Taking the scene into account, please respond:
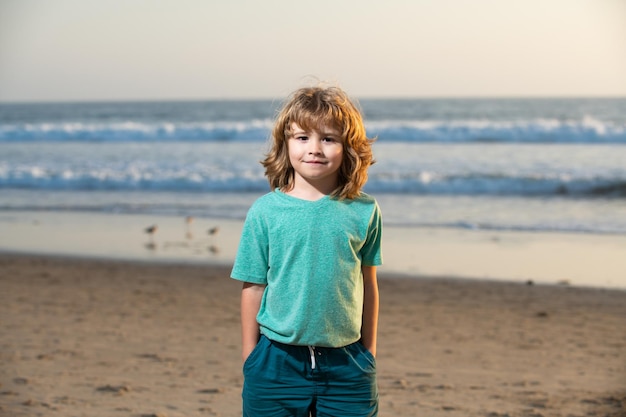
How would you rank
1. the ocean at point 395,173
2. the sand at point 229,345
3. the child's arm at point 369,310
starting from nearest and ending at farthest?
the child's arm at point 369,310
the sand at point 229,345
the ocean at point 395,173

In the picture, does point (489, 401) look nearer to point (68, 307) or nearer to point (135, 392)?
point (135, 392)

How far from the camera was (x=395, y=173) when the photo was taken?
15.6m

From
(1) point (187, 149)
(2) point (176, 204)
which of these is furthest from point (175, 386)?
(1) point (187, 149)

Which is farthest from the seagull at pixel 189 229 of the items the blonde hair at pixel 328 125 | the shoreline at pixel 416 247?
the blonde hair at pixel 328 125

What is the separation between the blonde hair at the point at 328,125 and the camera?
2.17 m

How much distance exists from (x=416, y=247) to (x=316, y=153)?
6918mm

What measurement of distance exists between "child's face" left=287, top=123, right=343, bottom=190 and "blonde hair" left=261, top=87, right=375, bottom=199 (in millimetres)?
19

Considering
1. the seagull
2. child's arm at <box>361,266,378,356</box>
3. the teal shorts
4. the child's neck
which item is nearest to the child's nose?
the child's neck

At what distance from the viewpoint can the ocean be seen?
11.8 m

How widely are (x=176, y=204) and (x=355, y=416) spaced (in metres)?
10.9

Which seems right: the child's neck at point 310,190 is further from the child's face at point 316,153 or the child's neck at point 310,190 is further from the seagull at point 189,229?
the seagull at point 189,229

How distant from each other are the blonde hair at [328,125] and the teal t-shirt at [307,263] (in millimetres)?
81

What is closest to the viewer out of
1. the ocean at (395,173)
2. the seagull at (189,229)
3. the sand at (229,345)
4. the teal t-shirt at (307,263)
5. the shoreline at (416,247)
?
the teal t-shirt at (307,263)

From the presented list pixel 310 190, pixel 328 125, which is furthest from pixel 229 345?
pixel 328 125
